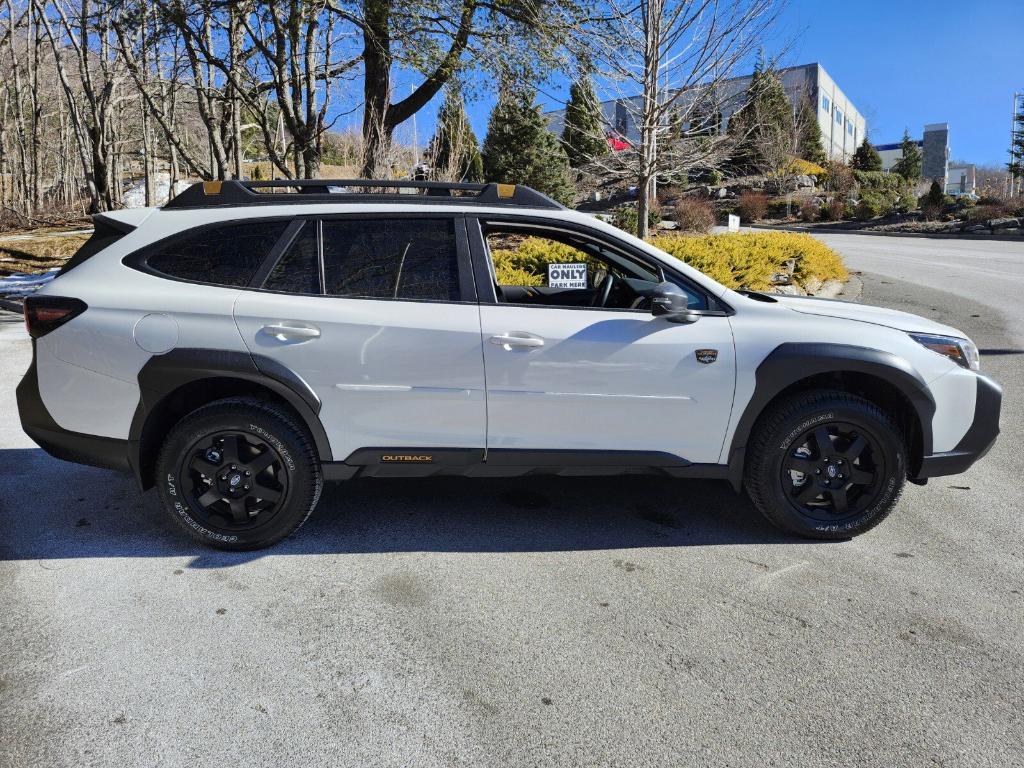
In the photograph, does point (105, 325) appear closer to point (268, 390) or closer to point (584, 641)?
point (268, 390)

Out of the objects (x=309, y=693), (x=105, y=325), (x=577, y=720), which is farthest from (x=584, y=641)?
(x=105, y=325)

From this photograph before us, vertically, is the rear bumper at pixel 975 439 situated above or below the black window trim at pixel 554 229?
below

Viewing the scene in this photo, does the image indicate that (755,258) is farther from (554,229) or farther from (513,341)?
(513,341)

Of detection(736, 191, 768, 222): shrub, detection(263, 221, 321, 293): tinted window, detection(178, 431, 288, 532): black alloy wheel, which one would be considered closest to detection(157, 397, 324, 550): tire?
detection(178, 431, 288, 532): black alloy wheel

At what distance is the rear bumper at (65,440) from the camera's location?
3732 millimetres

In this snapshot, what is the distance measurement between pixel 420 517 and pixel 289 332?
49.7 inches

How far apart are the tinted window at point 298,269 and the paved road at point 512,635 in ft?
4.21

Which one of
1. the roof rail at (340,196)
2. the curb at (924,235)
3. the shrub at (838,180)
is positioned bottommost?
the roof rail at (340,196)

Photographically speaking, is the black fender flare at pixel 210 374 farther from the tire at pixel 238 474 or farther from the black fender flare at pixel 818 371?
the black fender flare at pixel 818 371

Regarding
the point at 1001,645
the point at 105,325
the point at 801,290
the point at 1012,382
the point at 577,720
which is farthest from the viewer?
the point at 801,290

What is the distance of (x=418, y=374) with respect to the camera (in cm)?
367

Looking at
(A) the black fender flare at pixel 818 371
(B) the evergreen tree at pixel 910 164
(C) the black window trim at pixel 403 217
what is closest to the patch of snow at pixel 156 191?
(C) the black window trim at pixel 403 217

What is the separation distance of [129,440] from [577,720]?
98.3 inches

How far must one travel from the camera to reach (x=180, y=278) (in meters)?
3.75
